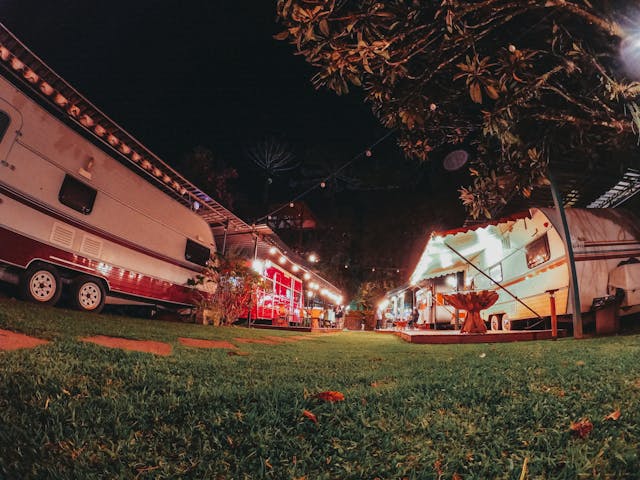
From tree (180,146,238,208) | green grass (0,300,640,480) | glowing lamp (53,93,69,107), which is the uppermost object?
tree (180,146,238,208)

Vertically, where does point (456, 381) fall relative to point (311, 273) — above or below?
below

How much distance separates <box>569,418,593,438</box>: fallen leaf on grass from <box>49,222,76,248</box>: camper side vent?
7819 millimetres

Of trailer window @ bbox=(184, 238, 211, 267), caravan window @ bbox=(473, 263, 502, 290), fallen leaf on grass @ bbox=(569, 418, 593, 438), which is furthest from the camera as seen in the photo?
trailer window @ bbox=(184, 238, 211, 267)

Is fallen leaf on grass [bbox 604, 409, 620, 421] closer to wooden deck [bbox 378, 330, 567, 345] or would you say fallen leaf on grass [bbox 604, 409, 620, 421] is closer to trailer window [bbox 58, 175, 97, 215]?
wooden deck [bbox 378, 330, 567, 345]

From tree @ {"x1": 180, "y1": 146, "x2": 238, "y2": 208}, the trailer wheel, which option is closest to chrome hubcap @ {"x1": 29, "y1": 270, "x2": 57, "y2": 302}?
the trailer wheel

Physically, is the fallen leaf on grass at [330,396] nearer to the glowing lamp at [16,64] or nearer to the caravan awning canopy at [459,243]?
the caravan awning canopy at [459,243]

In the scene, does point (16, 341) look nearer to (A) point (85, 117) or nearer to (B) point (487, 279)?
(A) point (85, 117)

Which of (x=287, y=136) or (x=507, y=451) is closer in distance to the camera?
(x=507, y=451)

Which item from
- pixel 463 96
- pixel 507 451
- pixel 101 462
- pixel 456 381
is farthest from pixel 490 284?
pixel 101 462

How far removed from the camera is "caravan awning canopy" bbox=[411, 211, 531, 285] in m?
7.54

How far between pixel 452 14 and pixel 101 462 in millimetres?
3549

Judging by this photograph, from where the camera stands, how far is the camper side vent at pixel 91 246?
6.89 meters

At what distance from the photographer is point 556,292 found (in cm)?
655

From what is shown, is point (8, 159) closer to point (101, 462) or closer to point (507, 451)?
point (101, 462)
